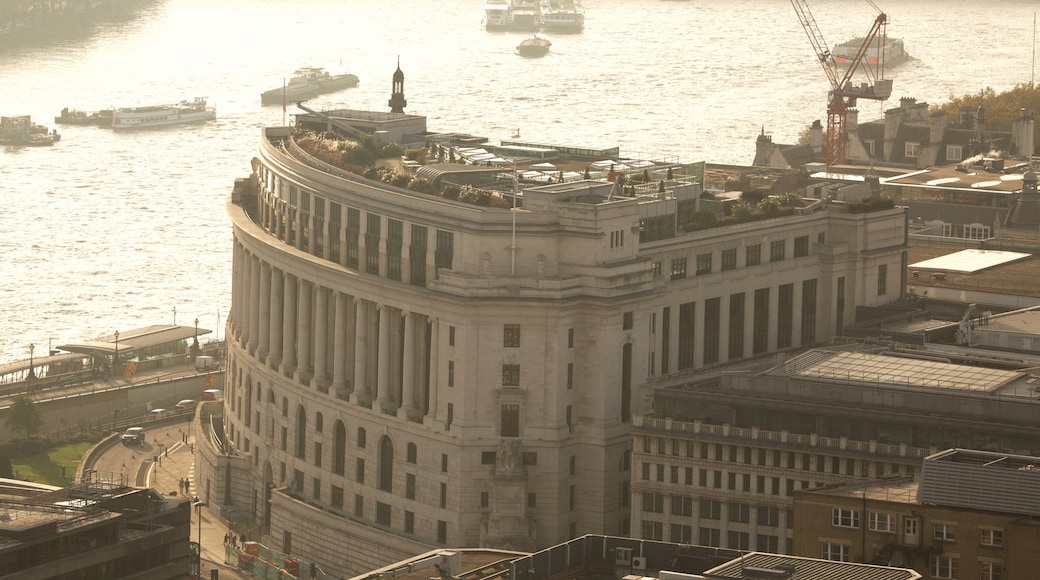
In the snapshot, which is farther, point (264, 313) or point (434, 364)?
point (264, 313)

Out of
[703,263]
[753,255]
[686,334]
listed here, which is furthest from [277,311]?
[753,255]

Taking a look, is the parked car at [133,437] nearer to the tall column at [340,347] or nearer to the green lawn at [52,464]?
the green lawn at [52,464]

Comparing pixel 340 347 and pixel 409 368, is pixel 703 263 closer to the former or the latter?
pixel 409 368

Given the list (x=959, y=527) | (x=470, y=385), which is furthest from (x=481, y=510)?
(x=959, y=527)

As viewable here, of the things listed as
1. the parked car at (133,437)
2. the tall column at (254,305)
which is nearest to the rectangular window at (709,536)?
the tall column at (254,305)

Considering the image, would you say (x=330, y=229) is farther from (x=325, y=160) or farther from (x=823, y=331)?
(x=823, y=331)

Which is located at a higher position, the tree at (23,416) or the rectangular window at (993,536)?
the rectangular window at (993,536)

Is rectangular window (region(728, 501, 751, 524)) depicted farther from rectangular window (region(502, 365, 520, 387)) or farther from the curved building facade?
rectangular window (region(502, 365, 520, 387))
